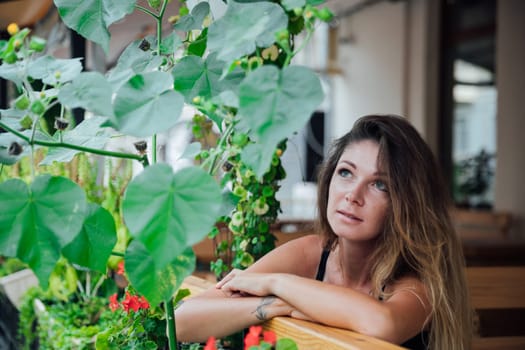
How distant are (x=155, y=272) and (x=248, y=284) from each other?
0.59 m

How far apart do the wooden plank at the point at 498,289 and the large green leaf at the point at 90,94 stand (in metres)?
1.74

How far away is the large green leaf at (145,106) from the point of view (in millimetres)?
877

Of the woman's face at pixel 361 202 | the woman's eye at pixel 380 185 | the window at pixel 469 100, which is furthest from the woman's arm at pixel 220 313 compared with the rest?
the window at pixel 469 100

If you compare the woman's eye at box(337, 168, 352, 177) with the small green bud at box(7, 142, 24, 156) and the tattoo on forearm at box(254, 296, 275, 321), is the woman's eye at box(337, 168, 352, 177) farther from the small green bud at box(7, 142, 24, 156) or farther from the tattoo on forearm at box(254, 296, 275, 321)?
the small green bud at box(7, 142, 24, 156)

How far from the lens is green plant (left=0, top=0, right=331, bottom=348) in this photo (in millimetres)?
809

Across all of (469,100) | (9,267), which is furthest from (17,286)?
(469,100)

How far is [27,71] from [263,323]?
694mm

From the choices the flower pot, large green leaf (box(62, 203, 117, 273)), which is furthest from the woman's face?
the flower pot

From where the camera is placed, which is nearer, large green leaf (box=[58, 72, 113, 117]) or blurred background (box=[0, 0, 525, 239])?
large green leaf (box=[58, 72, 113, 117])

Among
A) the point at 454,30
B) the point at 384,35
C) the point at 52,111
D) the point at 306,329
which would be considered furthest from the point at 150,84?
the point at 384,35

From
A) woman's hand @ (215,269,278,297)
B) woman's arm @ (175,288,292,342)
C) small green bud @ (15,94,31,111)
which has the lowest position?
woman's arm @ (175,288,292,342)

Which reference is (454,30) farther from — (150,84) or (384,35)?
(150,84)

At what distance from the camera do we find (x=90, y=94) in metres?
0.91

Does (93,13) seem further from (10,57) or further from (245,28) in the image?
(245,28)
